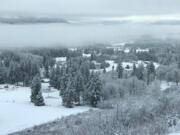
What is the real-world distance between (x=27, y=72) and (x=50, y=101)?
23.9 meters

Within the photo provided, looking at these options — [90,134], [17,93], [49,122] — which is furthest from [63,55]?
[90,134]

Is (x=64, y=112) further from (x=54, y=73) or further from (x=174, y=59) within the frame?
(x=174, y=59)

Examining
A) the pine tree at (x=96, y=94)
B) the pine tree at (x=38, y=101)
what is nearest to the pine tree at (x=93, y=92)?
the pine tree at (x=96, y=94)

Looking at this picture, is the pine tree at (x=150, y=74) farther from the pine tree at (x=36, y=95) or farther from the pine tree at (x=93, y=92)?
the pine tree at (x=36, y=95)

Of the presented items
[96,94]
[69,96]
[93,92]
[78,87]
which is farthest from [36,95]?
[96,94]

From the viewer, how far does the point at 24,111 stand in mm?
43156

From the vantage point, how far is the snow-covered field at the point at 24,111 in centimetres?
3650

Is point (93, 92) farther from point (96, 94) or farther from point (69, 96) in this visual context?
point (69, 96)

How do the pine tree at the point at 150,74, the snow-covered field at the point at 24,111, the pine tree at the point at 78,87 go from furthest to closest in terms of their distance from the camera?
the pine tree at the point at 150,74 → the pine tree at the point at 78,87 → the snow-covered field at the point at 24,111

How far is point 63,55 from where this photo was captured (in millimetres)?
119500

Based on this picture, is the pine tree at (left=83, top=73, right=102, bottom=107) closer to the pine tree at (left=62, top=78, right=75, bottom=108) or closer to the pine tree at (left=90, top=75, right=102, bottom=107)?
the pine tree at (left=90, top=75, right=102, bottom=107)

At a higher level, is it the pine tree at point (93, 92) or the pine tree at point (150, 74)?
the pine tree at point (93, 92)

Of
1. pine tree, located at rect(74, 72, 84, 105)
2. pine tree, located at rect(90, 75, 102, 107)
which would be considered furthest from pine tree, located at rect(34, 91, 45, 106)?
pine tree, located at rect(90, 75, 102, 107)

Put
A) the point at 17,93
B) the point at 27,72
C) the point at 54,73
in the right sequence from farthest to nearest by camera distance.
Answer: the point at 27,72 → the point at 54,73 → the point at 17,93
